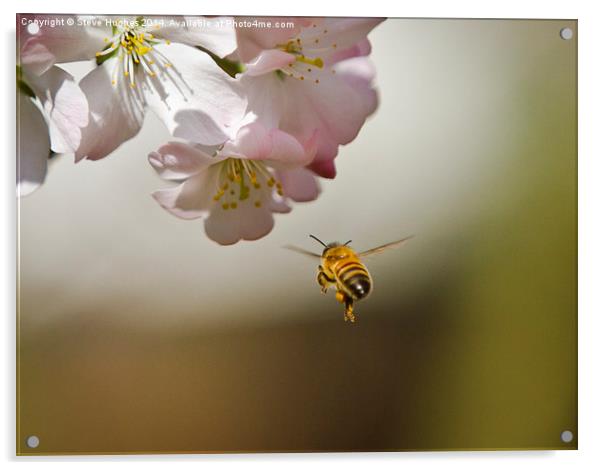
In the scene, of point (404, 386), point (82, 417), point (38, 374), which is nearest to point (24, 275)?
point (38, 374)

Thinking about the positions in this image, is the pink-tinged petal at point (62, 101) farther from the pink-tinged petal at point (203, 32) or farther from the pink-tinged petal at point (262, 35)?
the pink-tinged petal at point (262, 35)

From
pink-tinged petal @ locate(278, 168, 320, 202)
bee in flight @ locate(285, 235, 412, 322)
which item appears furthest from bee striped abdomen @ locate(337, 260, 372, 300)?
pink-tinged petal @ locate(278, 168, 320, 202)

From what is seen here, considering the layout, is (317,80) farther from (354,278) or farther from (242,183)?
(354,278)

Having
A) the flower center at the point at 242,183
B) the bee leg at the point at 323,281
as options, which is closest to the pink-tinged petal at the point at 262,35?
the flower center at the point at 242,183

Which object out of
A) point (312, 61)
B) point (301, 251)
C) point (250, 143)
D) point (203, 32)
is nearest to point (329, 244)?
point (301, 251)
